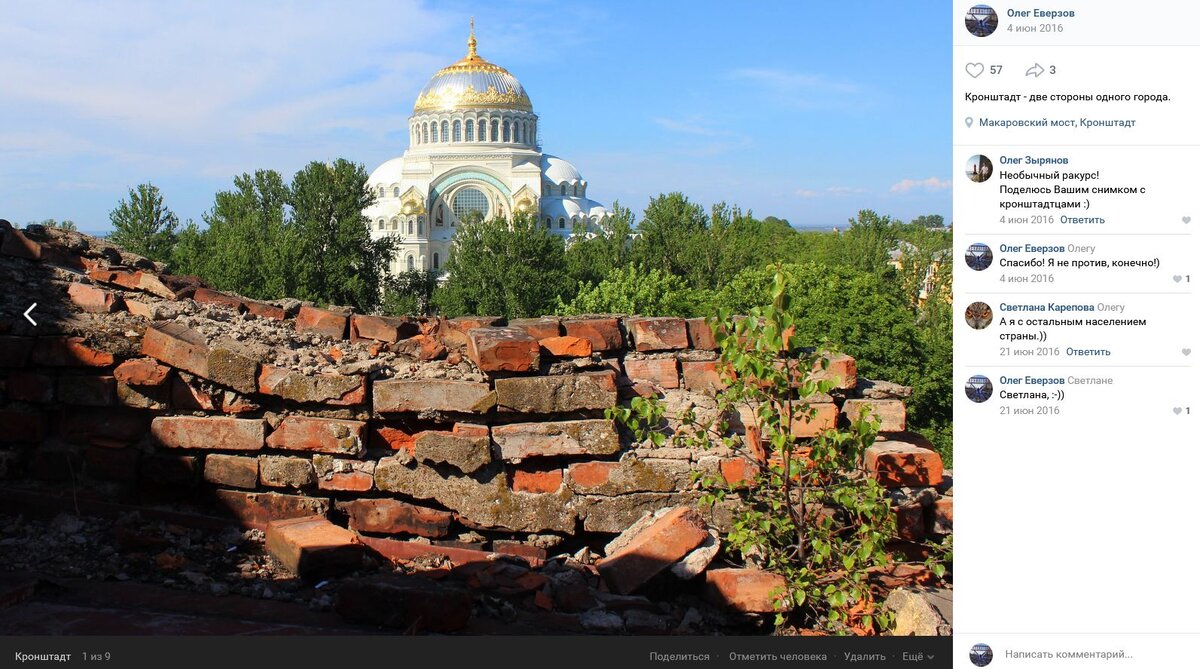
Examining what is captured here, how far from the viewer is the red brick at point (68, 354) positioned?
12.9ft

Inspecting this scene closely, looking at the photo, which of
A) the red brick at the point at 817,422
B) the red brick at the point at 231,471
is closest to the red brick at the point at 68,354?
the red brick at the point at 231,471

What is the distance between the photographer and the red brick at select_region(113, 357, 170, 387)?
3896 millimetres

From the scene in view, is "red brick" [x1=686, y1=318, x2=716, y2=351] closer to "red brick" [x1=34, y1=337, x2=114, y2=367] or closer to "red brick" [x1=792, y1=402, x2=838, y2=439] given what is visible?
"red brick" [x1=792, y1=402, x2=838, y2=439]

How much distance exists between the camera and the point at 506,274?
93.8 feet

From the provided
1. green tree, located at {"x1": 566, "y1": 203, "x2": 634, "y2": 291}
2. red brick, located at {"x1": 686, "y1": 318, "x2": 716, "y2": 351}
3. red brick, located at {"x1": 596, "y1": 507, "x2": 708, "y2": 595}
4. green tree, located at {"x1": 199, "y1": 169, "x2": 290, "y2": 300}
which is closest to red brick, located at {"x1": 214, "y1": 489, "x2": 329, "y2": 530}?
red brick, located at {"x1": 596, "y1": 507, "x2": 708, "y2": 595}

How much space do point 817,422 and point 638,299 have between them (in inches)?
767

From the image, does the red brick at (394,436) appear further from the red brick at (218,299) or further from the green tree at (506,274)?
the green tree at (506,274)

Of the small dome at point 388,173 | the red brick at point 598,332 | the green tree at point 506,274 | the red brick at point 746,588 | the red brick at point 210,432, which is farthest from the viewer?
the small dome at point 388,173

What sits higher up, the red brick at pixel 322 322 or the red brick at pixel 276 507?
the red brick at pixel 322 322
